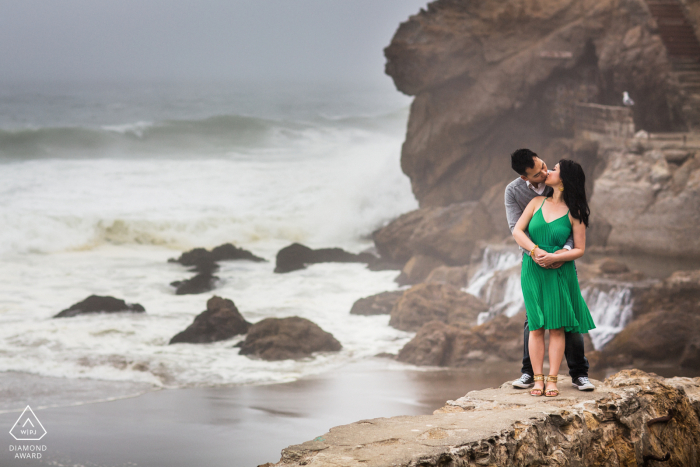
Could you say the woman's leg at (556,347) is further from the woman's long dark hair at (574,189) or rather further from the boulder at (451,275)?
the boulder at (451,275)

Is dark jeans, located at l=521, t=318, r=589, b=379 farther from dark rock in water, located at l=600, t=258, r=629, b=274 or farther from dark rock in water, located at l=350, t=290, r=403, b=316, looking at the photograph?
dark rock in water, located at l=350, t=290, r=403, b=316

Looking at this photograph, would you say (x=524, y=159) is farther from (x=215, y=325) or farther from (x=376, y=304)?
(x=376, y=304)

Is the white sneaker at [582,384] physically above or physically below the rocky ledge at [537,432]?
above

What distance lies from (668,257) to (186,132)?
83.8ft

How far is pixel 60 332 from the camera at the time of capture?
10.1 metres

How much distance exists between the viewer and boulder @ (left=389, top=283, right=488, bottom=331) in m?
10.4

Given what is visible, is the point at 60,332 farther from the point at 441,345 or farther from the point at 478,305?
the point at 478,305

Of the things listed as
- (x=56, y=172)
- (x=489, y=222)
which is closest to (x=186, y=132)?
(x=56, y=172)

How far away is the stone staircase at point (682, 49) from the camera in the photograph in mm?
13008

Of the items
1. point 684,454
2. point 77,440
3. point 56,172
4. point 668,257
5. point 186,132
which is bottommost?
point 77,440

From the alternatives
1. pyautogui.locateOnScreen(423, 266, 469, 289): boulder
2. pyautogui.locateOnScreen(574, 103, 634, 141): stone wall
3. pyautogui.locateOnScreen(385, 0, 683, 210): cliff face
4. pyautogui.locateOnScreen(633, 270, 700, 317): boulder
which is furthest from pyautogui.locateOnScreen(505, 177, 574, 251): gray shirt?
pyautogui.locateOnScreen(385, 0, 683, 210): cliff face

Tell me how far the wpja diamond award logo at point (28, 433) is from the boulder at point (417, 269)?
742cm

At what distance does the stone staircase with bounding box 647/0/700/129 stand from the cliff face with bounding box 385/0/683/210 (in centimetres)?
20

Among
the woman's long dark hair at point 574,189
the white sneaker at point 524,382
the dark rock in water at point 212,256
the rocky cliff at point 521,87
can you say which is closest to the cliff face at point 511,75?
the rocky cliff at point 521,87
